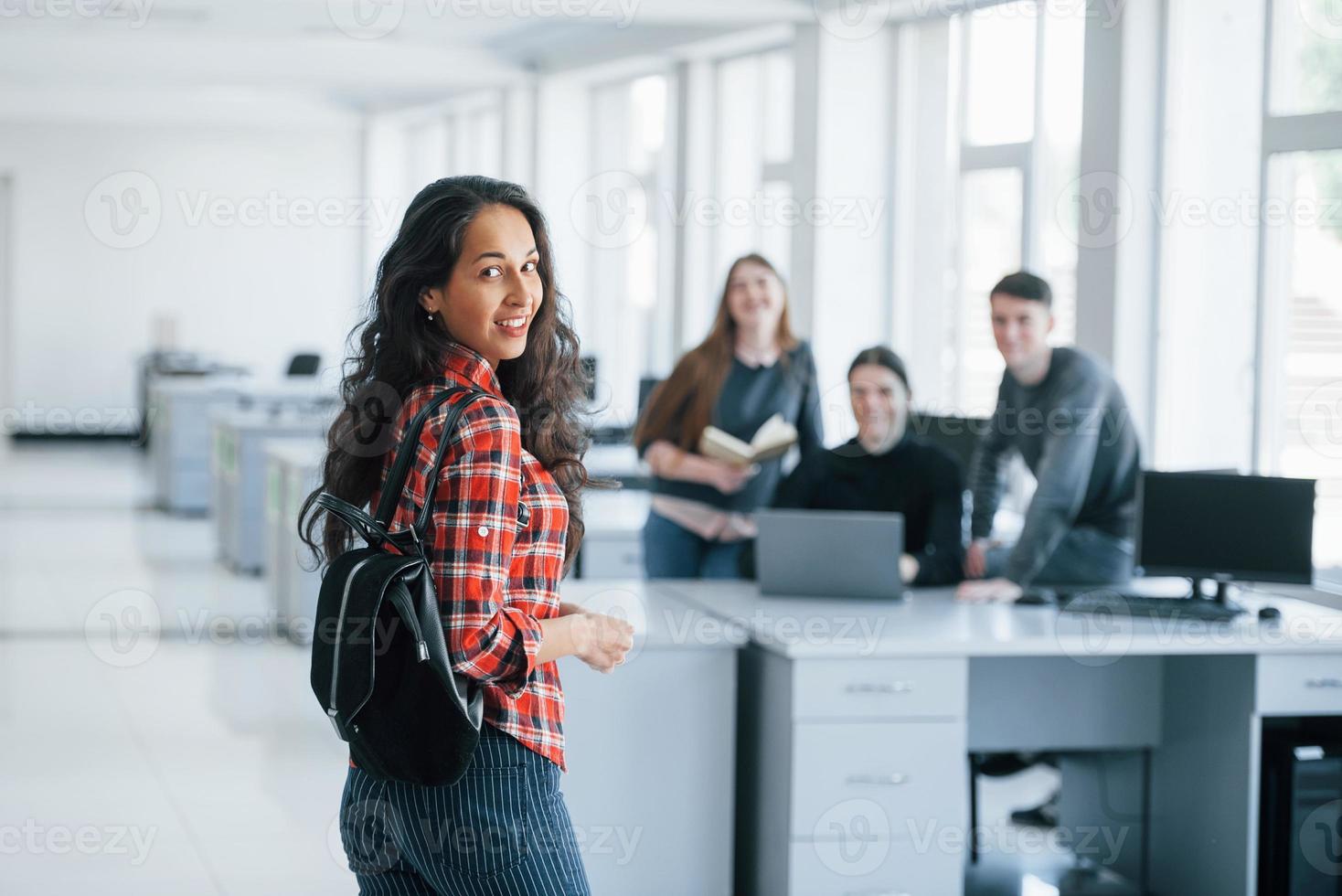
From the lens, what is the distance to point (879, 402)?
13.5 ft

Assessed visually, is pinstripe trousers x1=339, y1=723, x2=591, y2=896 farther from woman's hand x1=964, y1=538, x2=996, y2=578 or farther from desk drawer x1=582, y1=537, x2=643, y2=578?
desk drawer x1=582, y1=537, x2=643, y2=578

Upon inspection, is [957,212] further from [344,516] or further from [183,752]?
[344,516]

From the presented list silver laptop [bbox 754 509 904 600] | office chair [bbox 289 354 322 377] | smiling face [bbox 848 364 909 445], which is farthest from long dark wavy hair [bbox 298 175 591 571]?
office chair [bbox 289 354 322 377]

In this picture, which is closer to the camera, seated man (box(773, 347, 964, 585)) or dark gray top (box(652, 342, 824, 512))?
seated man (box(773, 347, 964, 585))

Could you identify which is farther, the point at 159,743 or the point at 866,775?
the point at 159,743

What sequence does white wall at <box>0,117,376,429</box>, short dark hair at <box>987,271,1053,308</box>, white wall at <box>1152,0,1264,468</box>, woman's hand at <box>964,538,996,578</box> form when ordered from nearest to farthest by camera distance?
short dark hair at <box>987,271,1053,308</box> < woman's hand at <box>964,538,996,578</box> < white wall at <box>1152,0,1264,468</box> < white wall at <box>0,117,376,429</box>

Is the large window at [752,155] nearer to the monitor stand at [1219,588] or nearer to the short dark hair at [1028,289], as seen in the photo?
the short dark hair at [1028,289]

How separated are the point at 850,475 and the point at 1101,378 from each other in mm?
704

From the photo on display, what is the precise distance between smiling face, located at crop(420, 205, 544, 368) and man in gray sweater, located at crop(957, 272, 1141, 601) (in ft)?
7.71

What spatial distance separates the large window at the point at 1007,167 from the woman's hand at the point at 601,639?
4070 mm

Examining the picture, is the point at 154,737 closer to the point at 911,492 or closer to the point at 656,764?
the point at 656,764

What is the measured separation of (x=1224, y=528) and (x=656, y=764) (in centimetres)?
151

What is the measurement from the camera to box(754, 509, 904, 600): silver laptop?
3879 mm

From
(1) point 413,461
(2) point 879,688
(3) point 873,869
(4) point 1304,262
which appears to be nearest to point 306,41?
(4) point 1304,262
